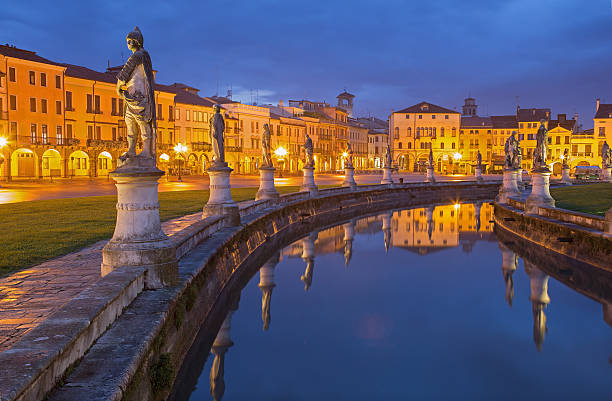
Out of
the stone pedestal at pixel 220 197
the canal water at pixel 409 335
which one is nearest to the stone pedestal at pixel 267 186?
the canal water at pixel 409 335

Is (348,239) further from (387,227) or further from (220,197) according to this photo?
(220,197)

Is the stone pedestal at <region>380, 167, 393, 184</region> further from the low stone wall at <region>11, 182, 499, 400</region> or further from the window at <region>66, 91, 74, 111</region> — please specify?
the window at <region>66, 91, 74, 111</region>

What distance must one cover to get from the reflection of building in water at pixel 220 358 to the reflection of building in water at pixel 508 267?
6371 millimetres

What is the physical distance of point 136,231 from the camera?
21.4 feet

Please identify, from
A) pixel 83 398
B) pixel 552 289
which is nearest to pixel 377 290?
pixel 552 289

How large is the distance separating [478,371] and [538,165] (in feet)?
43.3

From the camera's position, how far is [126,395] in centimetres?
406

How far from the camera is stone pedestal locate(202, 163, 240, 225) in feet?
44.0

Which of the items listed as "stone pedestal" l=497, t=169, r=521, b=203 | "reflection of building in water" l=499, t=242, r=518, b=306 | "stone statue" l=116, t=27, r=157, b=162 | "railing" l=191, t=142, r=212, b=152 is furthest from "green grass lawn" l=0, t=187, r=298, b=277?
"railing" l=191, t=142, r=212, b=152

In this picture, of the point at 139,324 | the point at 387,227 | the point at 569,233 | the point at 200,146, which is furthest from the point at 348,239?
the point at 200,146

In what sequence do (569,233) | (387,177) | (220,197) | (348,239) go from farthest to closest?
(387,177) → (348,239) → (569,233) → (220,197)

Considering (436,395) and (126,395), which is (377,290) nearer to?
(436,395)

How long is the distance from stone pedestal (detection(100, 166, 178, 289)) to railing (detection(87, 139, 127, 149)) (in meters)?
46.6

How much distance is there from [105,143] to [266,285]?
42942mm
